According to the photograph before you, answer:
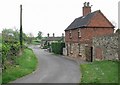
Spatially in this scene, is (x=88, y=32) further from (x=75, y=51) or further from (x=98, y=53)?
(x=98, y=53)

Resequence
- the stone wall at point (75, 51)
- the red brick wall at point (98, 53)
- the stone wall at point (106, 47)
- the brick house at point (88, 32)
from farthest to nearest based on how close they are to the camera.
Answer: the stone wall at point (75, 51)
the brick house at point (88, 32)
the red brick wall at point (98, 53)
the stone wall at point (106, 47)

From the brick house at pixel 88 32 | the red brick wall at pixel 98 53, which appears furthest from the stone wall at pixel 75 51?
the red brick wall at pixel 98 53

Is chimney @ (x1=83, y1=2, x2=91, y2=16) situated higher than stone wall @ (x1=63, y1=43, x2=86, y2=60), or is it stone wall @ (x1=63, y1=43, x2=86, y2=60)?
chimney @ (x1=83, y1=2, x2=91, y2=16)

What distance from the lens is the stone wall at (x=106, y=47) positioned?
27.2 metres

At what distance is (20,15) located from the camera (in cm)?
4453

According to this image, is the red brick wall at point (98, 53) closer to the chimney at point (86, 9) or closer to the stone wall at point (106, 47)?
the stone wall at point (106, 47)

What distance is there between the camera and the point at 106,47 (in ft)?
97.2

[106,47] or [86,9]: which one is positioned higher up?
[86,9]

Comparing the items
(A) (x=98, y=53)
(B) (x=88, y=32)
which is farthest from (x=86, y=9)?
(A) (x=98, y=53)

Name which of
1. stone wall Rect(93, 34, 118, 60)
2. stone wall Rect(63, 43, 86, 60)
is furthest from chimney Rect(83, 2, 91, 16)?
stone wall Rect(93, 34, 118, 60)

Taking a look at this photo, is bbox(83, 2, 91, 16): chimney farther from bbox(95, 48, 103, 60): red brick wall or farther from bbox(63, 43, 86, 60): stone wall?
bbox(95, 48, 103, 60): red brick wall

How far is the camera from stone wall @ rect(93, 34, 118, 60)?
1070 inches

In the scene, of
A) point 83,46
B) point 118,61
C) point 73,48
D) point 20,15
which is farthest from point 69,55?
point 118,61

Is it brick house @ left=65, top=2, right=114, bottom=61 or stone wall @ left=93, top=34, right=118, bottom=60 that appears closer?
stone wall @ left=93, top=34, right=118, bottom=60
